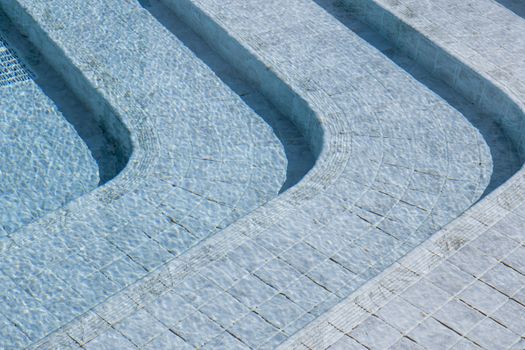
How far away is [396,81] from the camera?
1214cm

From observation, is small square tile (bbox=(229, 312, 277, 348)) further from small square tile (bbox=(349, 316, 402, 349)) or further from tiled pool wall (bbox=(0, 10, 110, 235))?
tiled pool wall (bbox=(0, 10, 110, 235))

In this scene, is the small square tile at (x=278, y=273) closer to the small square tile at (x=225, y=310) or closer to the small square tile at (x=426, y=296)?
the small square tile at (x=225, y=310)

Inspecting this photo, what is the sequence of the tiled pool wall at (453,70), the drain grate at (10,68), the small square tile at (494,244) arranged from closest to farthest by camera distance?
the small square tile at (494,244)
the tiled pool wall at (453,70)
the drain grate at (10,68)

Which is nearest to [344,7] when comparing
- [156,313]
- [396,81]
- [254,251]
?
[396,81]

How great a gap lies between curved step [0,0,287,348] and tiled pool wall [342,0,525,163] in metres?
2.72

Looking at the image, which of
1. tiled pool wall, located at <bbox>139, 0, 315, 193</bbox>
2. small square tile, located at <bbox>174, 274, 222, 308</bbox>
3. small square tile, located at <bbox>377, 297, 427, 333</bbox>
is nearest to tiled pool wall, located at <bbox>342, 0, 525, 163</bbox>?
tiled pool wall, located at <bbox>139, 0, 315, 193</bbox>

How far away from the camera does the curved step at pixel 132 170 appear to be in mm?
9000

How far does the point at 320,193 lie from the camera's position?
32.5 ft

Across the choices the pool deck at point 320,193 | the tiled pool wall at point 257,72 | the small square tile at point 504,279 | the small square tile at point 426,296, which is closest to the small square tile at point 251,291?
the pool deck at point 320,193

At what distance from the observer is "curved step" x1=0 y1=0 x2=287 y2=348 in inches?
354

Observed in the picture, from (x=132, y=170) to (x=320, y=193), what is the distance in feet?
7.71

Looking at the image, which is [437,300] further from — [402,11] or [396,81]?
[402,11]

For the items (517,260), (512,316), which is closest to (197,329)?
(512,316)

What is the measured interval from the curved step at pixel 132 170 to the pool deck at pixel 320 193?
36 millimetres
